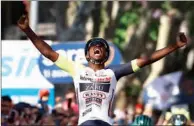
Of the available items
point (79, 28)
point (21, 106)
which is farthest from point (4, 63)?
point (79, 28)

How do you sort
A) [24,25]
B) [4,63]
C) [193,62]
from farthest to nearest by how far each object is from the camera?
[193,62], [4,63], [24,25]

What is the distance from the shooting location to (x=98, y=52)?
26.7 ft

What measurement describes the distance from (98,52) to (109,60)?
6167 millimetres

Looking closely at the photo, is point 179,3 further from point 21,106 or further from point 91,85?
point 91,85

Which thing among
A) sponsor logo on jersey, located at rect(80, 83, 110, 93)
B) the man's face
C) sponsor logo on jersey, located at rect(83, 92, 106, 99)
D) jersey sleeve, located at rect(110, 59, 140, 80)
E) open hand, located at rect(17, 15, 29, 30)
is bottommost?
sponsor logo on jersey, located at rect(83, 92, 106, 99)

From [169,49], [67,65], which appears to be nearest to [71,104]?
[67,65]

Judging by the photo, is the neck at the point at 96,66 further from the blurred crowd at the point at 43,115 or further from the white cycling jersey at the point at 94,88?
the blurred crowd at the point at 43,115

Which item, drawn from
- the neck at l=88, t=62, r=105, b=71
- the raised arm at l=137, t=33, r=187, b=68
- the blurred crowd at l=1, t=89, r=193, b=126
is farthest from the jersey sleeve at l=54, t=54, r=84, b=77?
the blurred crowd at l=1, t=89, r=193, b=126

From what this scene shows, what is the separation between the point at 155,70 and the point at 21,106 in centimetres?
702

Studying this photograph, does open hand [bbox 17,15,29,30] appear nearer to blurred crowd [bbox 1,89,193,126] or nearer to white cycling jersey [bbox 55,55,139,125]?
white cycling jersey [bbox 55,55,139,125]

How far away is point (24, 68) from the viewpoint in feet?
47.3

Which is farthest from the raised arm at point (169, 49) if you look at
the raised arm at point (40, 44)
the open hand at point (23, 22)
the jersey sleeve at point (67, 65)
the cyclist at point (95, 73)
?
the open hand at point (23, 22)

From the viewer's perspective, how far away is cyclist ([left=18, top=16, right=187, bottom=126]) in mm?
8148

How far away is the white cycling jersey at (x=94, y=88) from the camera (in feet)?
26.9
